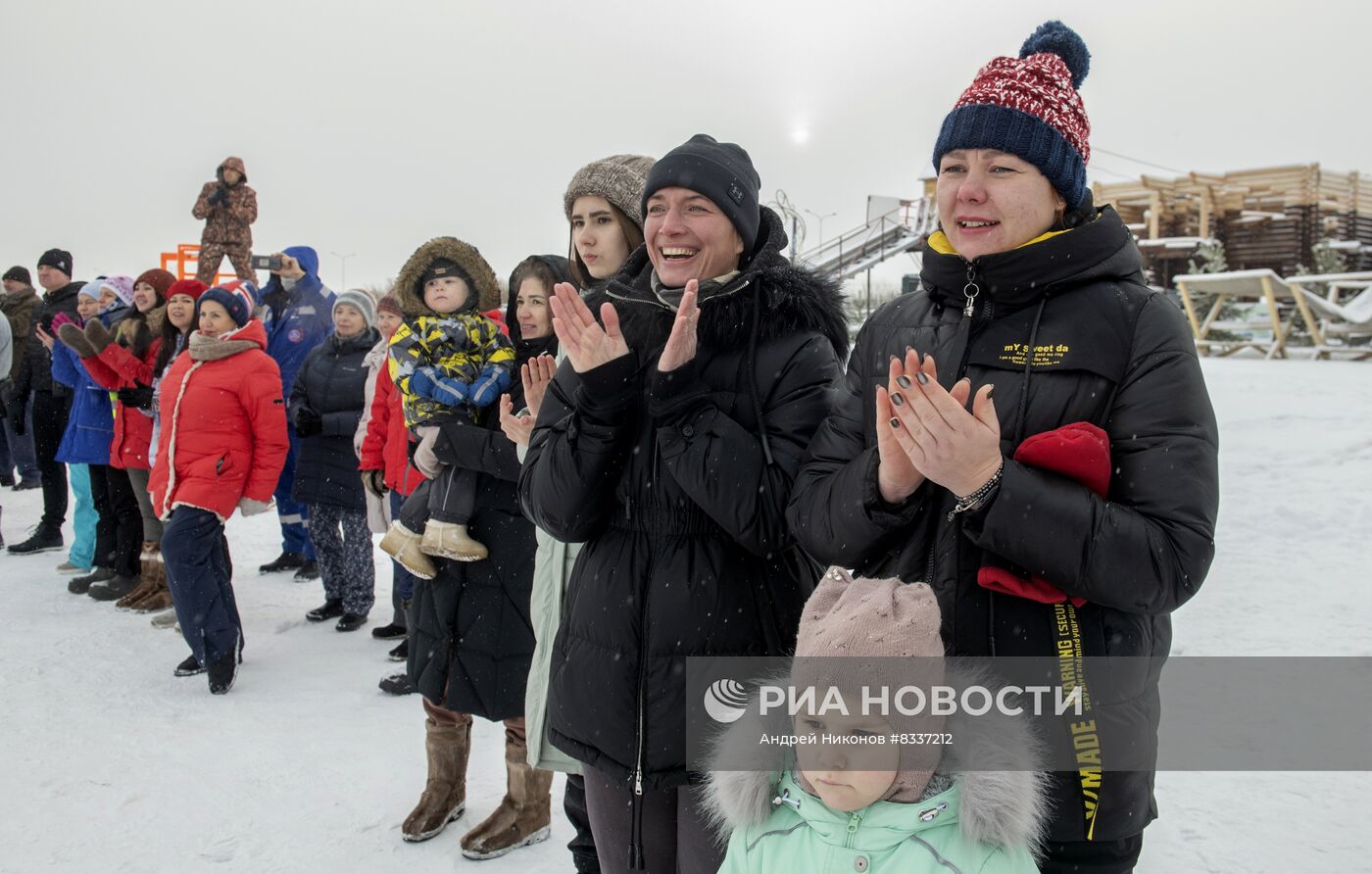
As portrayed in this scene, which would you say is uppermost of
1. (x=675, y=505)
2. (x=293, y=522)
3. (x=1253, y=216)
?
(x=1253, y=216)

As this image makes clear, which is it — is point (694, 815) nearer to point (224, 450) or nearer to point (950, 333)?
point (950, 333)

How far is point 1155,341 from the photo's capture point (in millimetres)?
1499

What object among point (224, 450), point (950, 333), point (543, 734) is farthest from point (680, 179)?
point (224, 450)

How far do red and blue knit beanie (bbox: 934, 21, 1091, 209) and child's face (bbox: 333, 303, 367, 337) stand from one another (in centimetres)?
522

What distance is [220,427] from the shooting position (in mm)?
4941

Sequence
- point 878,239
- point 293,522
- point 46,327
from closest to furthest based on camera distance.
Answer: point 293,522
point 46,327
point 878,239

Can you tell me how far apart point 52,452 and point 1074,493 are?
901cm

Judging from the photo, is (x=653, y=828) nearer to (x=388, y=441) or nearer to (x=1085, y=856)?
(x=1085, y=856)

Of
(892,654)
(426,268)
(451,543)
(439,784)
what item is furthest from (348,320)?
(892,654)

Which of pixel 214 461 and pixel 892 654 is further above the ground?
pixel 892 654

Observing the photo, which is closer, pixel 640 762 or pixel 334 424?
pixel 640 762

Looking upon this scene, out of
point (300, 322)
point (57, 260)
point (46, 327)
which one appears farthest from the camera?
point (57, 260)

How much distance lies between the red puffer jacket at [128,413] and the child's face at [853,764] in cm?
618

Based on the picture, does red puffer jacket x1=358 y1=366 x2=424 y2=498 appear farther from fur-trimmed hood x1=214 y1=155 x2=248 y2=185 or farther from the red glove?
fur-trimmed hood x1=214 y1=155 x2=248 y2=185
